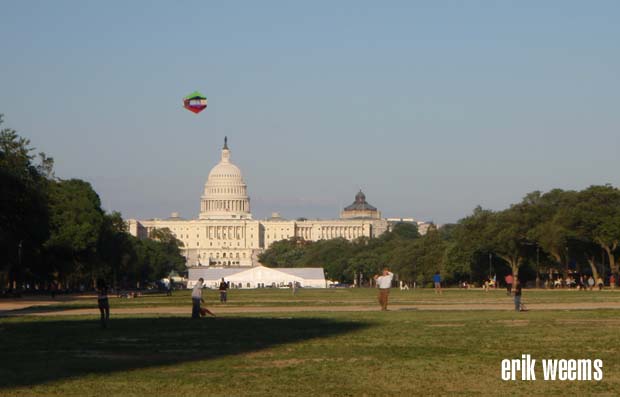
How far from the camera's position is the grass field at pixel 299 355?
20.8 metres

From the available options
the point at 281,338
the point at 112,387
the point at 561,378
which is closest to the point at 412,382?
the point at 561,378

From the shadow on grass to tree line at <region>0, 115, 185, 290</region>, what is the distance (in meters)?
14.3

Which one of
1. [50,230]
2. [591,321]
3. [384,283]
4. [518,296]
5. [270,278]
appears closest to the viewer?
[591,321]

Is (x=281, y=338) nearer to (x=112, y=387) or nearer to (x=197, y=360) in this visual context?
(x=197, y=360)

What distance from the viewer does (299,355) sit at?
2642cm

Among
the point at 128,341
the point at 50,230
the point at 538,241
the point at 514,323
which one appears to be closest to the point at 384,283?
the point at 514,323

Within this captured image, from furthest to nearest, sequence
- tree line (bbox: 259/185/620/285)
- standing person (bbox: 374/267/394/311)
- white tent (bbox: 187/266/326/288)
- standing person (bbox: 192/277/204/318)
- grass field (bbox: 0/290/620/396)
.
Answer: white tent (bbox: 187/266/326/288) → tree line (bbox: 259/185/620/285) → standing person (bbox: 374/267/394/311) → standing person (bbox: 192/277/204/318) → grass field (bbox: 0/290/620/396)

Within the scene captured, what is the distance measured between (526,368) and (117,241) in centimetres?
11172

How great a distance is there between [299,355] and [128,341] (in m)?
5.84

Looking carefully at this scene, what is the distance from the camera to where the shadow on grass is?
2408 centimetres

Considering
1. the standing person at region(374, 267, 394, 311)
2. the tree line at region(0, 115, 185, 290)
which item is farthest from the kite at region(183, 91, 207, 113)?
the standing person at region(374, 267, 394, 311)

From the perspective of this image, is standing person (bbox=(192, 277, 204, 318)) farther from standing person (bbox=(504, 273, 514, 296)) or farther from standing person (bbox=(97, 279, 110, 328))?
standing person (bbox=(504, 273, 514, 296))

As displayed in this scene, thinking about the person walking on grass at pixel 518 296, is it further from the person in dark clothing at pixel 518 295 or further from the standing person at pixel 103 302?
the standing person at pixel 103 302

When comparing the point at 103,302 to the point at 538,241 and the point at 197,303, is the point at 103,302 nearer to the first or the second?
the point at 197,303
